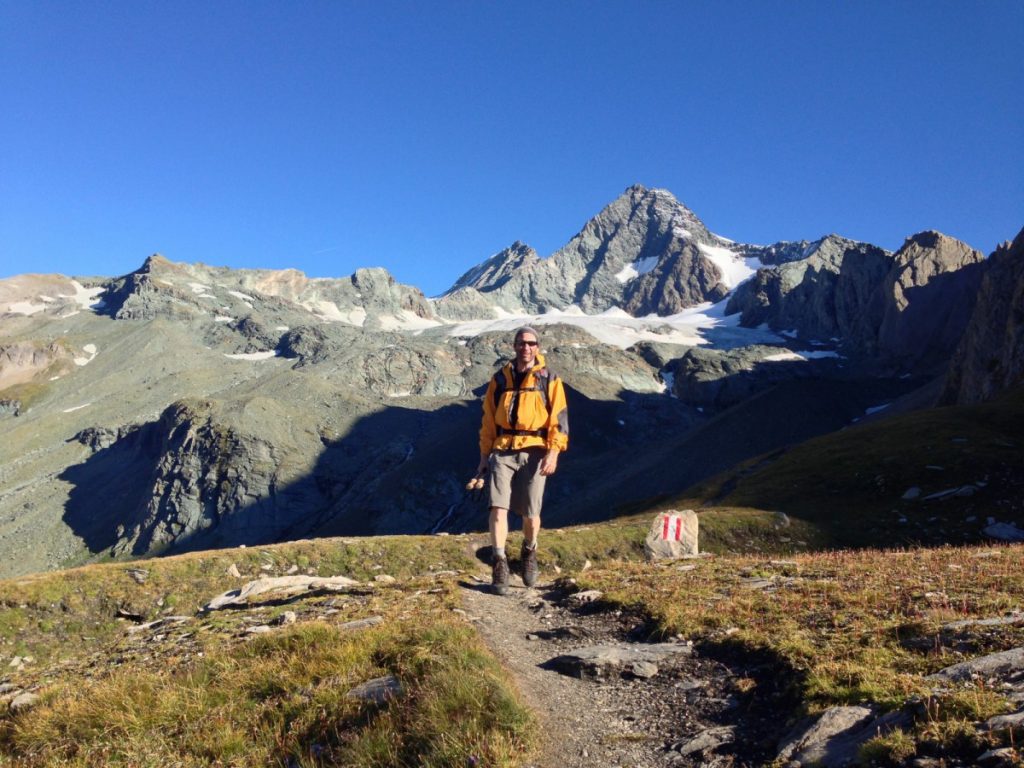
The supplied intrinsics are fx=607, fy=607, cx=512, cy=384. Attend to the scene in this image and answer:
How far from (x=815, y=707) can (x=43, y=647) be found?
28831 millimetres

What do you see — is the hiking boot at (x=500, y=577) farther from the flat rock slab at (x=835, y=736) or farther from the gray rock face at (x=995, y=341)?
the gray rock face at (x=995, y=341)

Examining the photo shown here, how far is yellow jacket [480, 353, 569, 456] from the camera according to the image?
11.9m

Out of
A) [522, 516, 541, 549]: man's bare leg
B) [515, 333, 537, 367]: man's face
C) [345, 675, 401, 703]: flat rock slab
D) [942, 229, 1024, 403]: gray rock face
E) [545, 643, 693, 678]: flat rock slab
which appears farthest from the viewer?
[942, 229, 1024, 403]: gray rock face

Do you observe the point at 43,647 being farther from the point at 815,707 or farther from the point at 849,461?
the point at 849,461

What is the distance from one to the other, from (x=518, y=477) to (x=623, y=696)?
5.79 metres

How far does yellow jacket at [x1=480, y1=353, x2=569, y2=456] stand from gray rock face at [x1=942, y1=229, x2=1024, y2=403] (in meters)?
95.9

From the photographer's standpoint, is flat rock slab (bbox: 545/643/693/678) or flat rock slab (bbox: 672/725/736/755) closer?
flat rock slab (bbox: 672/725/736/755)

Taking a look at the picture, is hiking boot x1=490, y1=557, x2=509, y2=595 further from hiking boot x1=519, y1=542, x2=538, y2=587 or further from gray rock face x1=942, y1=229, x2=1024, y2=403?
gray rock face x1=942, y1=229, x2=1024, y2=403

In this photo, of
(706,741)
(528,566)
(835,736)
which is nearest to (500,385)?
(528,566)

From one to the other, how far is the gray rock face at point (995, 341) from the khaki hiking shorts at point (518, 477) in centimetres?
9615

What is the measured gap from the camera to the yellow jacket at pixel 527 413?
39.0 feet

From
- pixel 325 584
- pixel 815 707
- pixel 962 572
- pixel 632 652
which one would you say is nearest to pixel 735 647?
pixel 632 652

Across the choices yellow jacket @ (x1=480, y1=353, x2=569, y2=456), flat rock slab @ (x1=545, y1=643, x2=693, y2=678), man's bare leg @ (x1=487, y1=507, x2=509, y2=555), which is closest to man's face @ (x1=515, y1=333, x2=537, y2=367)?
yellow jacket @ (x1=480, y1=353, x2=569, y2=456)

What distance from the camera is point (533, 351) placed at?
1190cm
